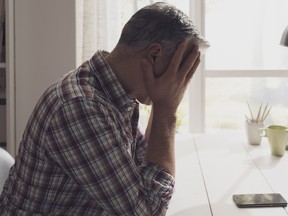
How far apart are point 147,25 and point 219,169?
2.39 feet

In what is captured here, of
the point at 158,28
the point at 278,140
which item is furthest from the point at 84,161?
the point at 278,140

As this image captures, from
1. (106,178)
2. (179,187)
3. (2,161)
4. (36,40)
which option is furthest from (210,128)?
(106,178)

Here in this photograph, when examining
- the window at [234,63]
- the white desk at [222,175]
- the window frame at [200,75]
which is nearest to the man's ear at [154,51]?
the white desk at [222,175]

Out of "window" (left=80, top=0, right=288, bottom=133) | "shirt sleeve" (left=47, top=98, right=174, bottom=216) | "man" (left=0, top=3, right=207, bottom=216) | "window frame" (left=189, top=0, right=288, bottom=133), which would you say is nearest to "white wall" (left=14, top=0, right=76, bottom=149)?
"window" (left=80, top=0, right=288, bottom=133)

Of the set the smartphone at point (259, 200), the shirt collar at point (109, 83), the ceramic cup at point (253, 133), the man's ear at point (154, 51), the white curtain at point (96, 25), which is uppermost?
the white curtain at point (96, 25)

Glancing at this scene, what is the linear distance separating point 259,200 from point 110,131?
1.72 ft

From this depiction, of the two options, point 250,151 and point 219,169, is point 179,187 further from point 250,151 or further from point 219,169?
point 250,151

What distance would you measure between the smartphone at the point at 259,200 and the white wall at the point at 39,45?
1.41 metres

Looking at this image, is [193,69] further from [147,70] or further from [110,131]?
[110,131]

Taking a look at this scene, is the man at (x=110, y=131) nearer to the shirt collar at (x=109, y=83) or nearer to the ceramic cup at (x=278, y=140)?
the shirt collar at (x=109, y=83)

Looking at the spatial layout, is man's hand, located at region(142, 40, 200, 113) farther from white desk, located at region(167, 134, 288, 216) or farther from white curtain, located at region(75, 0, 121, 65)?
white curtain, located at region(75, 0, 121, 65)

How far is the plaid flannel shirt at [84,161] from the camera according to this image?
2.97 feet

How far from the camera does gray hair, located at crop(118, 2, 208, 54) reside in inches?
39.1

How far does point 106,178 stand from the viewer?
910mm
